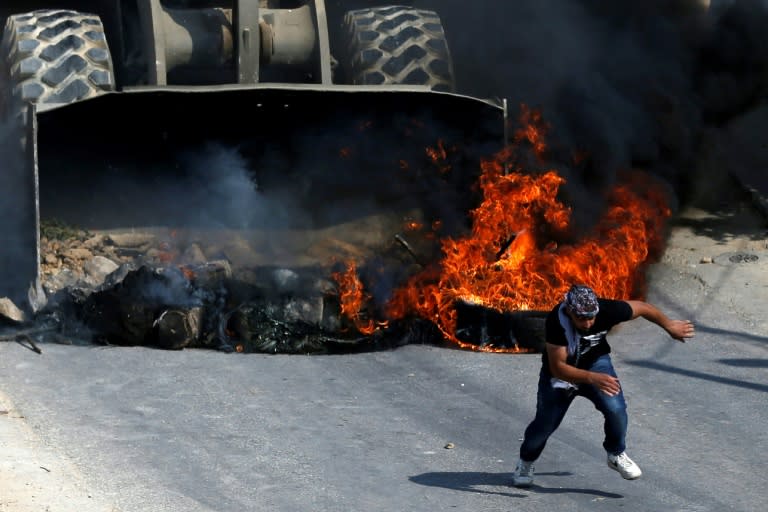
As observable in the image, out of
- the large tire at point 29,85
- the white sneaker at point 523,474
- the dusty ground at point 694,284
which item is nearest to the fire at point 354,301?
the large tire at point 29,85

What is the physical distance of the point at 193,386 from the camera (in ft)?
33.5

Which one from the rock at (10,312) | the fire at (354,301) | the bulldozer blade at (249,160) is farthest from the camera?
the bulldozer blade at (249,160)

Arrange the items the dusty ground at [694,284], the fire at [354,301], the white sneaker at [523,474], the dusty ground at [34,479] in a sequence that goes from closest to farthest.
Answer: the dusty ground at [34,479] → the dusty ground at [694,284] → the white sneaker at [523,474] → the fire at [354,301]

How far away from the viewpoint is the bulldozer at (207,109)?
40.1 feet

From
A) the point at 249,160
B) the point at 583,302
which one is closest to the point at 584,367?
the point at 583,302

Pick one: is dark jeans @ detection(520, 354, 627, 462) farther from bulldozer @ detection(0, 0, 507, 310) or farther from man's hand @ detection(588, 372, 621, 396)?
bulldozer @ detection(0, 0, 507, 310)

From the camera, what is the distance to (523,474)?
820cm

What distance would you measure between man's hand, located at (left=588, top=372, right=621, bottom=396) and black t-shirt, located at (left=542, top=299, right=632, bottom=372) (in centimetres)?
28

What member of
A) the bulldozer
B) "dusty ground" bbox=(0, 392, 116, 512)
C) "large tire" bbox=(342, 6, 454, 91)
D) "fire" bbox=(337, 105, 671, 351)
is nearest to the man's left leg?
"dusty ground" bbox=(0, 392, 116, 512)

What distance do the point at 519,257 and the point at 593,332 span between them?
422 centimetres

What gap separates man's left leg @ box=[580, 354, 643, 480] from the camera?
7992 mm

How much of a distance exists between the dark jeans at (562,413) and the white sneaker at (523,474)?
45mm

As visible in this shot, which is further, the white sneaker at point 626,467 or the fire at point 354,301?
the fire at point 354,301

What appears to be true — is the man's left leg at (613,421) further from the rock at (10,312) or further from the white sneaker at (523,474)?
the rock at (10,312)
